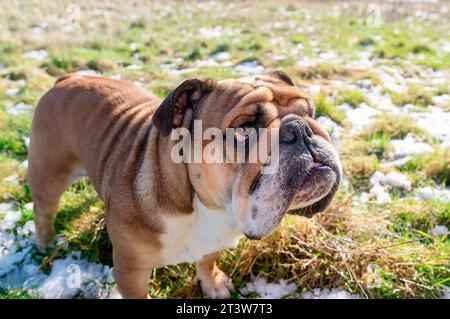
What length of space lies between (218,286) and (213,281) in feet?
0.17

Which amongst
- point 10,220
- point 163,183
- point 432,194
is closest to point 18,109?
point 10,220

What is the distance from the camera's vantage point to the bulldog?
212 centimetres

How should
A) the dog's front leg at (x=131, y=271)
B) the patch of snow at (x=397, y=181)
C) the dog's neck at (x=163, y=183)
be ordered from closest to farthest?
the dog's neck at (x=163, y=183)
the dog's front leg at (x=131, y=271)
the patch of snow at (x=397, y=181)

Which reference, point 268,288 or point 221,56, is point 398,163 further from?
point 221,56

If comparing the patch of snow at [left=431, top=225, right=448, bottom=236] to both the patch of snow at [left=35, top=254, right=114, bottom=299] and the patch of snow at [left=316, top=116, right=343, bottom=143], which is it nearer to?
the patch of snow at [left=316, top=116, right=343, bottom=143]

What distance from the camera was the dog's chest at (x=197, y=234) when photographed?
2521 mm

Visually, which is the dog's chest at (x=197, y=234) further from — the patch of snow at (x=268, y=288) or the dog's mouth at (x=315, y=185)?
the patch of snow at (x=268, y=288)

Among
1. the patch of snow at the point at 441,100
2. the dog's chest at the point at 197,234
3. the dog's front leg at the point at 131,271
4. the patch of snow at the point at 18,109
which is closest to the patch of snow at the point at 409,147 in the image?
the patch of snow at the point at 441,100

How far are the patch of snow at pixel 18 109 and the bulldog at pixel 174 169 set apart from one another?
7.96 feet

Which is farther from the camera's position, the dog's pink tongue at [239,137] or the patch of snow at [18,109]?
the patch of snow at [18,109]

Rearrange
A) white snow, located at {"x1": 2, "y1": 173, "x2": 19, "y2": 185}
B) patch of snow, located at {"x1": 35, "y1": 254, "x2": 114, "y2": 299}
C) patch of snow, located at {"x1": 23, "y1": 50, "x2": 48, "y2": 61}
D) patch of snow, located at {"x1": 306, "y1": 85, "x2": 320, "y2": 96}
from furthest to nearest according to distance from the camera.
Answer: patch of snow, located at {"x1": 23, "y1": 50, "x2": 48, "y2": 61}, patch of snow, located at {"x1": 306, "y1": 85, "x2": 320, "y2": 96}, white snow, located at {"x1": 2, "y1": 173, "x2": 19, "y2": 185}, patch of snow, located at {"x1": 35, "y1": 254, "x2": 114, "y2": 299}

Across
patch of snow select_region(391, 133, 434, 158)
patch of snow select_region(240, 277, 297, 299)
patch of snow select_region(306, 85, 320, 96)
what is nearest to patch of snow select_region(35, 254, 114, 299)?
patch of snow select_region(240, 277, 297, 299)

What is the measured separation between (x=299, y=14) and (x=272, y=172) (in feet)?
37.6

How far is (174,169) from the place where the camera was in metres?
2.46
